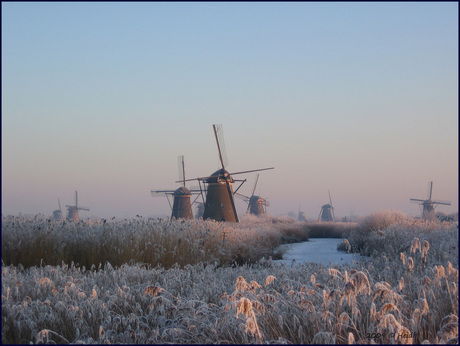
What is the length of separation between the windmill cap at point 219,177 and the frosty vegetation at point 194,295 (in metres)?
18.9

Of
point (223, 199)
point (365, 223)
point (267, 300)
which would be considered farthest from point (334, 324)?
point (223, 199)

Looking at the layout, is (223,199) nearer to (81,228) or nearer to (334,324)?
(81,228)

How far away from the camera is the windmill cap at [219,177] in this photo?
98.9 feet

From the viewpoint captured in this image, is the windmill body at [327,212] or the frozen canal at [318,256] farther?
the windmill body at [327,212]

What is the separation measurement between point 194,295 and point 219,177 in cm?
2521

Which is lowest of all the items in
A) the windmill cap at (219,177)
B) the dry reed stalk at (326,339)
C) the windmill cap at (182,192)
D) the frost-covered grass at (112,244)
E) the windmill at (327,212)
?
the windmill at (327,212)

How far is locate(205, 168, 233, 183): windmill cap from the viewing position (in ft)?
98.9

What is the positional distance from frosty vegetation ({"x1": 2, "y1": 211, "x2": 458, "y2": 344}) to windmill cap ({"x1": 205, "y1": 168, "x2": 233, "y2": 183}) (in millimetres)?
18910

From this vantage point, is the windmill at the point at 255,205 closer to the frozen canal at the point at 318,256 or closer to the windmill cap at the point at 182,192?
the windmill cap at the point at 182,192

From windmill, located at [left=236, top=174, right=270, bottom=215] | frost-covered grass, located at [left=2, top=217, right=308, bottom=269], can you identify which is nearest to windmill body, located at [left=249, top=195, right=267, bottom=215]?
windmill, located at [left=236, top=174, right=270, bottom=215]

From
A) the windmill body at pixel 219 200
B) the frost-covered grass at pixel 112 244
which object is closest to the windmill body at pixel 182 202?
the windmill body at pixel 219 200

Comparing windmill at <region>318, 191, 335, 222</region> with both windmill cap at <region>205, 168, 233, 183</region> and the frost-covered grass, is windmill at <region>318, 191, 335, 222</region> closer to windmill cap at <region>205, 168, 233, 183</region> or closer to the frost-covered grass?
windmill cap at <region>205, 168, 233, 183</region>

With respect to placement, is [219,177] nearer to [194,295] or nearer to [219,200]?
[219,200]

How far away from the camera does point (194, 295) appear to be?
16.7ft
